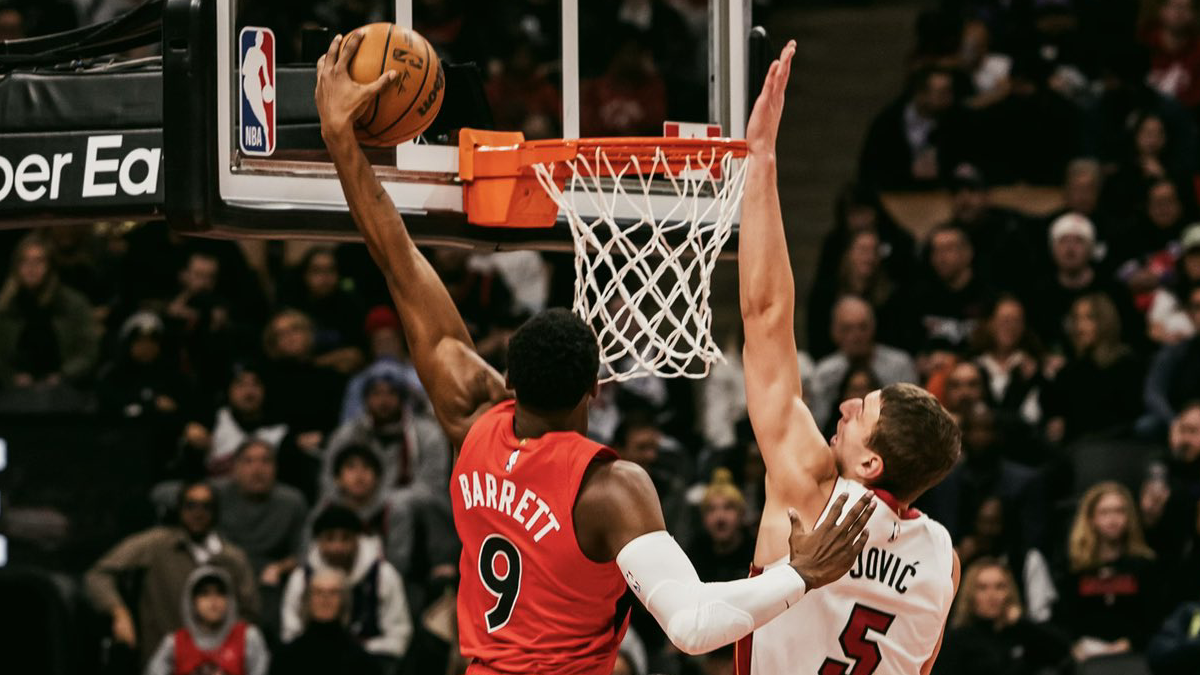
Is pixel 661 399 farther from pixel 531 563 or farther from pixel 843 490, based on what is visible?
pixel 531 563

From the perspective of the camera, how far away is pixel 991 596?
9211 millimetres

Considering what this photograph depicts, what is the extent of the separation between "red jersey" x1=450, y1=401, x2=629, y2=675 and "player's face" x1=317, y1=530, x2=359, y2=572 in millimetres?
5087

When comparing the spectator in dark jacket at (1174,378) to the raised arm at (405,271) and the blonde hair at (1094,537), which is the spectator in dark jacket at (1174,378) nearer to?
the blonde hair at (1094,537)

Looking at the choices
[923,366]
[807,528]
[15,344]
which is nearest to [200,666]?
[15,344]

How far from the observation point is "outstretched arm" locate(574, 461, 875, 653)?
14.4ft

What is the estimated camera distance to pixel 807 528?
4.73 m

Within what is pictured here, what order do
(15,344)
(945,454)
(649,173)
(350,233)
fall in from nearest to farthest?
(945,454) → (350,233) → (649,173) → (15,344)

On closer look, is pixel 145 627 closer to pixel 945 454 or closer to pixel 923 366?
pixel 923 366

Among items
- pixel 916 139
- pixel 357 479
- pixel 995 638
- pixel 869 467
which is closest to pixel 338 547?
pixel 357 479

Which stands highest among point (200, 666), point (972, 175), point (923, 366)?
point (972, 175)

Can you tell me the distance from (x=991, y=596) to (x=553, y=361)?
5.19m

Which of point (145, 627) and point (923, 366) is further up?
point (923, 366)

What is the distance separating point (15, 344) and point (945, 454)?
7.44 m

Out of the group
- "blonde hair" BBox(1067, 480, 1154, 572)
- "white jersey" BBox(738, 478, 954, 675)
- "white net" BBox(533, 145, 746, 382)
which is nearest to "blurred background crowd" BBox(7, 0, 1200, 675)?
"blonde hair" BBox(1067, 480, 1154, 572)
